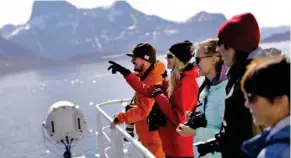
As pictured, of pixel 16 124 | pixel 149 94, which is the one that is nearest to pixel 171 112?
pixel 149 94

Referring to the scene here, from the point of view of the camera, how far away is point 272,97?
129cm

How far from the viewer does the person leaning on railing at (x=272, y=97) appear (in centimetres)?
126

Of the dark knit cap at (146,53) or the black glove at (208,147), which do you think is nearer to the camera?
the black glove at (208,147)

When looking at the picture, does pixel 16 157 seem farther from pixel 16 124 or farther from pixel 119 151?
pixel 119 151

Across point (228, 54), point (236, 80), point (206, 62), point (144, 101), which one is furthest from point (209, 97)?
point (144, 101)

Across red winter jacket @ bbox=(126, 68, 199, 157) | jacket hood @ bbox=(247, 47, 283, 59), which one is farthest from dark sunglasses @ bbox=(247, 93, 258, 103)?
red winter jacket @ bbox=(126, 68, 199, 157)

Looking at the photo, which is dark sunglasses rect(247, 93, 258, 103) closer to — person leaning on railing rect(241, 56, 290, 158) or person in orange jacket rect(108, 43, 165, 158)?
person leaning on railing rect(241, 56, 290, 158)

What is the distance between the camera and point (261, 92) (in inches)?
51.2

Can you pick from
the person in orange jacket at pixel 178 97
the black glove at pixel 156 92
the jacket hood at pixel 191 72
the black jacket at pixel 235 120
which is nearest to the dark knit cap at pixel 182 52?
the person in orange jacket at pixel 178 97

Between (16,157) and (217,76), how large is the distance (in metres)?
32.0

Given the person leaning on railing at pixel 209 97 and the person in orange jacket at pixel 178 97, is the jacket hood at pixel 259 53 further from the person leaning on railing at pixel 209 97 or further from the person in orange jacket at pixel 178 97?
the person in orange jacket at pixel 178 97

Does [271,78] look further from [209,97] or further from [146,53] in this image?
[146,53]

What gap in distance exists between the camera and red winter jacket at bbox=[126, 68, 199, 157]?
272cm

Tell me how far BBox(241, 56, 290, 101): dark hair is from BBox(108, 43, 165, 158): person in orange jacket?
1.92 m
